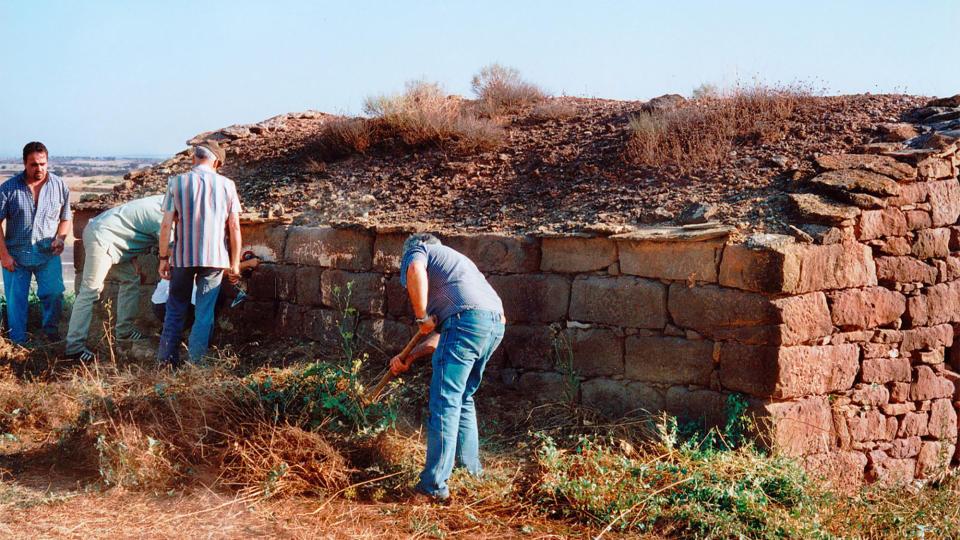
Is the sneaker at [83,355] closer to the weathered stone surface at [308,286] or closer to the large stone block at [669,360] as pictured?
the weathered stone surface at [308,286]

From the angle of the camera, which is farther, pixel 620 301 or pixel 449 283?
pixel 620 301

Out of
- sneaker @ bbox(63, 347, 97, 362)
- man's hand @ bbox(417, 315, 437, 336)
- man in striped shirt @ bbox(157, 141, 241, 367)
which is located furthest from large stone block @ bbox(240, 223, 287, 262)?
man's hand @ bbox(417, 315, 437, 336)

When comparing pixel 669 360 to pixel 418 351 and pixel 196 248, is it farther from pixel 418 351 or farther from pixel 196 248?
pixel 196 248

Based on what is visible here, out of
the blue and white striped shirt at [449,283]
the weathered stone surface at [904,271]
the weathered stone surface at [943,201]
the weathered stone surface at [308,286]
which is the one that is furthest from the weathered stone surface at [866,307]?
the weathered stone surface at [308,286]

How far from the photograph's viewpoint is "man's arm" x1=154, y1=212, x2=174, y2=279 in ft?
26.8

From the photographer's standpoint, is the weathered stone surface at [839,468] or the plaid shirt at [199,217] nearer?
the weathered stone surface at [839,468]

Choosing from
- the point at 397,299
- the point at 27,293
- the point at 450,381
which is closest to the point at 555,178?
the point at 397,299

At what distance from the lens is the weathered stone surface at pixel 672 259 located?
22.9 feet


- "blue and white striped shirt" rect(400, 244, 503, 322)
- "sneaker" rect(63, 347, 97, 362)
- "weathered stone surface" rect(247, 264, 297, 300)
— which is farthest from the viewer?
"weathered stone surface" rect(247, 264, 297, 300)

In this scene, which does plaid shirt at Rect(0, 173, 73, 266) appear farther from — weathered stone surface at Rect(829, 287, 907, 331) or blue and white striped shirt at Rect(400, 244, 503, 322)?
weathered stone surface at Rect(829, 287, 907, 331)

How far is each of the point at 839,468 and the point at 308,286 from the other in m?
4.90

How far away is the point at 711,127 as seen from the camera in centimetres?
908

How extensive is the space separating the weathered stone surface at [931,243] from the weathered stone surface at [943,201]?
86 millimetres

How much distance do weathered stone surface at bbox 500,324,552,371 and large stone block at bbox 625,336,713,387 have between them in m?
0.60
